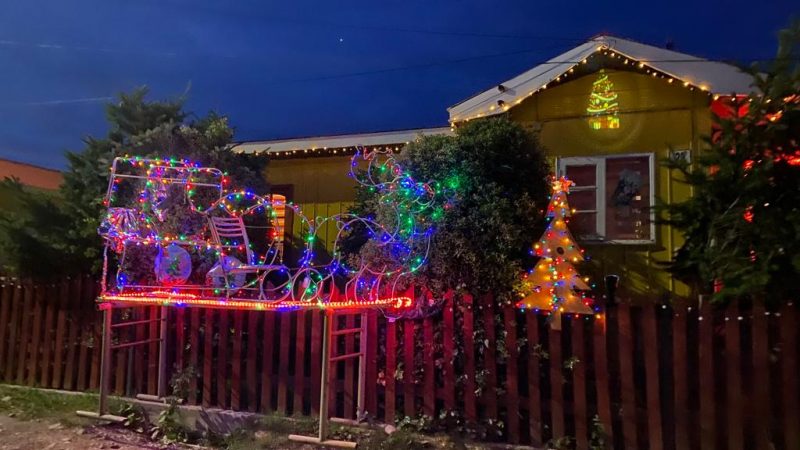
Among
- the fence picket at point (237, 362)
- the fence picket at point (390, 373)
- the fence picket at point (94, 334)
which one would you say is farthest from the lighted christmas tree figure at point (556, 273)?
the fence picket at point (94, 334)

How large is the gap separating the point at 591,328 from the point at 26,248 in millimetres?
7826

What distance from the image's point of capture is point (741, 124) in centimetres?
575

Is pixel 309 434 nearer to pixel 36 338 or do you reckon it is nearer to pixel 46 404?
pixel 46 404

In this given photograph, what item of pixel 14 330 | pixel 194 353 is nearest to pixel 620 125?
pixel 194 353

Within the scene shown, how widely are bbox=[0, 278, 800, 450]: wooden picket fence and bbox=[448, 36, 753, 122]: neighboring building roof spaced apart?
4039 millimetres

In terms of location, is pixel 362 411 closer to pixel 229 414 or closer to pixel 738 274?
pixel 229 414

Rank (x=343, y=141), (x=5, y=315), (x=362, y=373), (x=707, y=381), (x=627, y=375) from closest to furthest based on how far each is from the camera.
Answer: (x=707, y=381) → (x=627, y=375) → (x=362, y=373) → (x=5, y=315) → (x=343, y=141)

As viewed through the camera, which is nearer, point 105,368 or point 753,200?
point 753,200

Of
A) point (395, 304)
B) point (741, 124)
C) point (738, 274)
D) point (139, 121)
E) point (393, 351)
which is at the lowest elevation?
point (393, 351)

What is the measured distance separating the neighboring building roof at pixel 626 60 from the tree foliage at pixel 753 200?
8.50 feet

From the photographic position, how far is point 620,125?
904cm

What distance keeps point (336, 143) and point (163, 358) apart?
490 cm

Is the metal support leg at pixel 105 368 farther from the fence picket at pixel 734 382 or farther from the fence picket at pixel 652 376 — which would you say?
the fence picket at pixel 734 382

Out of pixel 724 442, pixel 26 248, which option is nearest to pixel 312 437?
pixel 724 442
